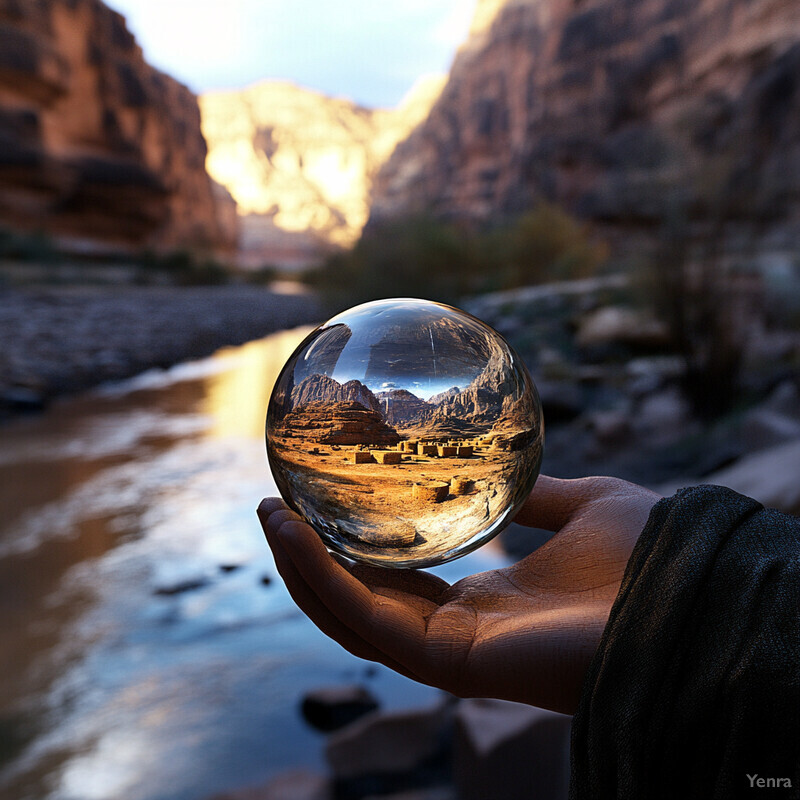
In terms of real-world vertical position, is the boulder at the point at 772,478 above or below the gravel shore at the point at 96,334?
above

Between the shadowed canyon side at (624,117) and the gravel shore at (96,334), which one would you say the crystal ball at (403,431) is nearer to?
the shadowed canyon side at (624,117)

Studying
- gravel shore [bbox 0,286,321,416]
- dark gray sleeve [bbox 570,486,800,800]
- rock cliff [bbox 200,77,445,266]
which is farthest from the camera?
rock cliff [bbox 200,77,445,266]

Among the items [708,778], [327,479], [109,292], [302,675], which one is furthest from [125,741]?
[109,292]

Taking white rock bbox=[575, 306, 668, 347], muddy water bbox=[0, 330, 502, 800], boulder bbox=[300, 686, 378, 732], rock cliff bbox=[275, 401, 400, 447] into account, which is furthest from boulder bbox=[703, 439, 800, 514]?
white rock bbox=[575, 306, 668, 347]

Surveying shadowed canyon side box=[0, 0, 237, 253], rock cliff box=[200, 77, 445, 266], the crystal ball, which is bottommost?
the crystal ball

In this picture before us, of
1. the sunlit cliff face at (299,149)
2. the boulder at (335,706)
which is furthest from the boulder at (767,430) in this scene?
the sunlit cliff face at (299,149)

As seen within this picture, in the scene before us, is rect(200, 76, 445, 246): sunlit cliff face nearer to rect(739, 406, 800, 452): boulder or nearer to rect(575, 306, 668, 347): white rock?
rect(575, 306, 668, 347): white rock

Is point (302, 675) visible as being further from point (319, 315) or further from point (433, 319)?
point (319, 315)
